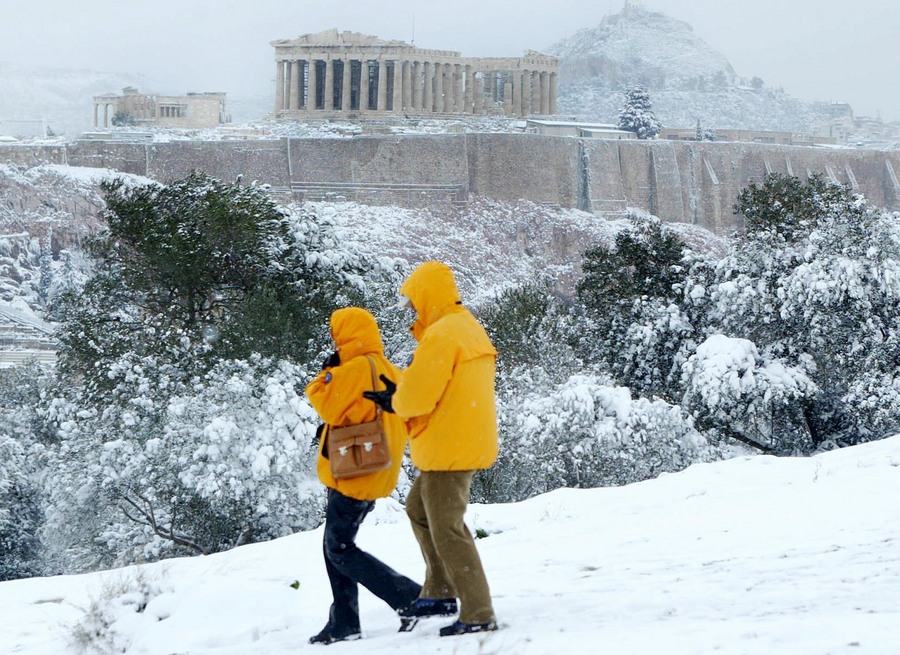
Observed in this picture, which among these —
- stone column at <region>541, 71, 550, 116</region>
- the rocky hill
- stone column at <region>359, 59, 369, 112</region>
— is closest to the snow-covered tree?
stone column at <region>359, 59, 369, 112</region>

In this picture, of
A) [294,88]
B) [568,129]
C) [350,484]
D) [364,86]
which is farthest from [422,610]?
[294,88]

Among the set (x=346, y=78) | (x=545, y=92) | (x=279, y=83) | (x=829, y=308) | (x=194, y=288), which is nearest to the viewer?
(x=829, y=308)

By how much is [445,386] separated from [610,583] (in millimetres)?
1285

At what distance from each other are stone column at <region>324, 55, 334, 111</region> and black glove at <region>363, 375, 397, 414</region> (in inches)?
2376

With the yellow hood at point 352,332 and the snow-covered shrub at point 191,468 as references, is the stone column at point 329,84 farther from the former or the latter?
the yellow hood at point 352,332

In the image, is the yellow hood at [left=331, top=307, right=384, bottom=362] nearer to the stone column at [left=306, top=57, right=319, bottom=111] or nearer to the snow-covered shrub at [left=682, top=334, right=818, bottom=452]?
the snow-covered shrub at [left=682, top=334, right=818, bottom=452]

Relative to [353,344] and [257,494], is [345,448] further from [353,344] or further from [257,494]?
[257,494]

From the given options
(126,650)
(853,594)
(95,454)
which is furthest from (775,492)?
(95,454)

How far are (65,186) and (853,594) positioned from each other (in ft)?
142

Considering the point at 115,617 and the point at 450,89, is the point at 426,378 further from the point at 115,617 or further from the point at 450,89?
the point at 450,89

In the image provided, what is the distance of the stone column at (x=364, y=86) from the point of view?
62.8 meters

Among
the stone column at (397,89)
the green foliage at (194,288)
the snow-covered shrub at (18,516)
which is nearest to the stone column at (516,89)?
the stone column at (397,89)

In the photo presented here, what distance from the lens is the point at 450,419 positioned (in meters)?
3.92

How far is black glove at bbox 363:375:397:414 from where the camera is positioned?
407 centimetres
